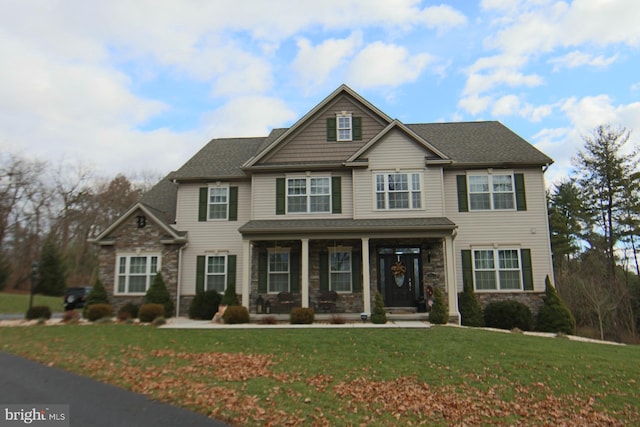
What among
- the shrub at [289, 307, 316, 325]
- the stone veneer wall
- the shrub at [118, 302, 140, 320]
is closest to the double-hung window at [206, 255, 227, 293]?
the stone veneer wall

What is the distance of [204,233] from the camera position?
18.5m

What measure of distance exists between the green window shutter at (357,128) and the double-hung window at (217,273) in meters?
7.68

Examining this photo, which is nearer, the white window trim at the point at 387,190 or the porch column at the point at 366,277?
the porch column at the point at 366,277

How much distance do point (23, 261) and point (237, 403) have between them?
44294mm

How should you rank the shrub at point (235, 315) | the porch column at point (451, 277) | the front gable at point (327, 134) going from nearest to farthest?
the shrub at point (235, 315)
the porch column at point (451, 277)
the front gable at point (327, 134)

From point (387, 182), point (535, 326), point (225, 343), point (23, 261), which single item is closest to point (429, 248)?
point (387, 182)

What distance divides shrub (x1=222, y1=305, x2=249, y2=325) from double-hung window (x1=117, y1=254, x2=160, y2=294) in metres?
4.71

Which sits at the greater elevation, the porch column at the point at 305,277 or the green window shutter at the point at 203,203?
the green window shutter at the point at 203,203

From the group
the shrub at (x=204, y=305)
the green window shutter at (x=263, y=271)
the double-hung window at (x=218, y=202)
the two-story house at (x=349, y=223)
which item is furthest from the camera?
the double-hung window at (x=218, y=202)

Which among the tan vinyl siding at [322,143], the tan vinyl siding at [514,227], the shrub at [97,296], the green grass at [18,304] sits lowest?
the green grass at [18,304]

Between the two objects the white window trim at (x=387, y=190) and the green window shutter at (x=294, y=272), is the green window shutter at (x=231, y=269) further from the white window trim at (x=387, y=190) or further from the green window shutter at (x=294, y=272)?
the white window trim at (x=387, y=190)

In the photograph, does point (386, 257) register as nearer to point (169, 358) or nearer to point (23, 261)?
point (169, 358)

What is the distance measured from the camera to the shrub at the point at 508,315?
15.3 meters
